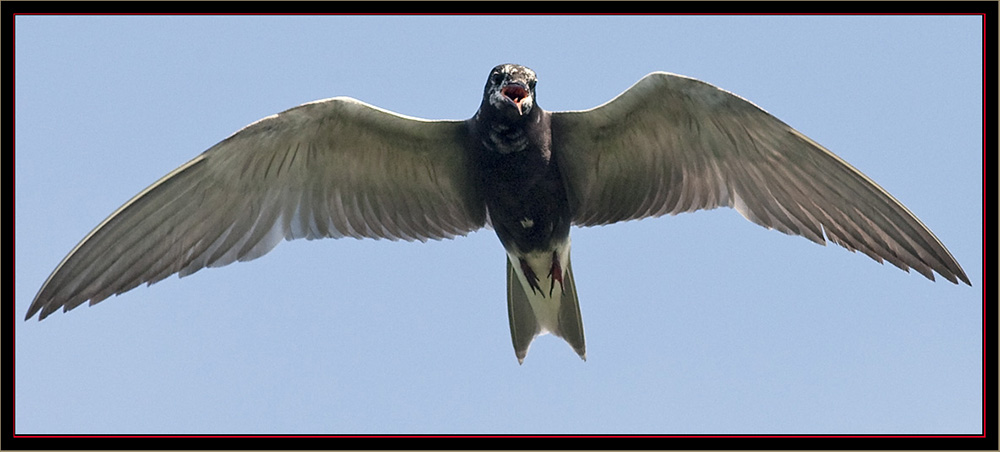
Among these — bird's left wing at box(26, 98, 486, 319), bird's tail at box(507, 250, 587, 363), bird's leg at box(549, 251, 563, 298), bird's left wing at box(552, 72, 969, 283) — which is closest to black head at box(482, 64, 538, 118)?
bird's left wing at box(552, 72, 969, 283)

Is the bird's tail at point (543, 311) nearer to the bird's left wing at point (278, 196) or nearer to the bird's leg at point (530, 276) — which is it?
the bird's leg at point (530, 276)

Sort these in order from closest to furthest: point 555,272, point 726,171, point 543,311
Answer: point 726,171
point 555,272
point 543,311

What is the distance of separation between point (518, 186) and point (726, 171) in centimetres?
Answer: 167

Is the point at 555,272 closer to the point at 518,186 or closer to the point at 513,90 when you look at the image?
the point at 518,186

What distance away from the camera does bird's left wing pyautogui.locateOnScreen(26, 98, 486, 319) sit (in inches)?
408

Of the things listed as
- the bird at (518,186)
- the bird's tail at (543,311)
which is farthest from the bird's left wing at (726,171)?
the bird's tail at (543,311)

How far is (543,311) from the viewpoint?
1110 cm

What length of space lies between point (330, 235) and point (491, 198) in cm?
139

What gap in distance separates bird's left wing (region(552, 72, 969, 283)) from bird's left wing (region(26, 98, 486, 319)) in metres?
1.01

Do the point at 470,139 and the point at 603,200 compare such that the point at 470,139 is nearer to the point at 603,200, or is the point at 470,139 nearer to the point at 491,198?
the point at 491,198

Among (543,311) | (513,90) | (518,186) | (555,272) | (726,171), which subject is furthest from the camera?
(543,311)

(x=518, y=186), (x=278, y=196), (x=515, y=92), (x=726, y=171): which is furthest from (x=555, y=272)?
(x=278, y=196)

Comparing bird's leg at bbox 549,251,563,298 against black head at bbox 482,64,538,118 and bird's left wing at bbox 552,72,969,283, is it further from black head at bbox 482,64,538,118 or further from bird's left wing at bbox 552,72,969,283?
black head at bbox 482,64,538,118

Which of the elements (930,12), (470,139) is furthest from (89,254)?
(930,12)
